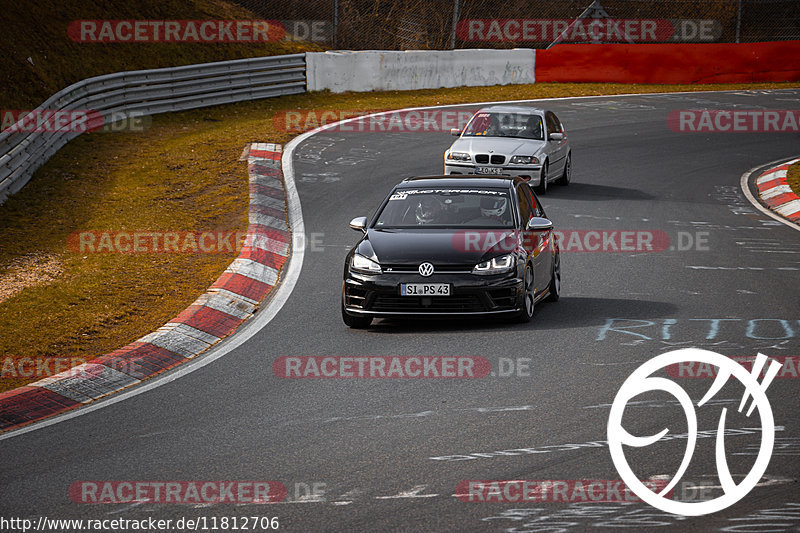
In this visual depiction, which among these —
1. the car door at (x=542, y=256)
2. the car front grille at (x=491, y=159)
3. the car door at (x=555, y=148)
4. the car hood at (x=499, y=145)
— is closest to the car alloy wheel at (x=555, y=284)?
the car door at (x=542, y=256)

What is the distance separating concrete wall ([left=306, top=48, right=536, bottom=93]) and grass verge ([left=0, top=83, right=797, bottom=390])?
1652mm

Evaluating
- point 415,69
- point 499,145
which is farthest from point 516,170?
point 415,69

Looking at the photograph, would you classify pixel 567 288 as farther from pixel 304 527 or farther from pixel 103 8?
pixel 103 8

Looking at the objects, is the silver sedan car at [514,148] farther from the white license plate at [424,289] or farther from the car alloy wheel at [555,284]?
the white license plate at [424,289]

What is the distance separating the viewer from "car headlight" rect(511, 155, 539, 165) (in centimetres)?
1870

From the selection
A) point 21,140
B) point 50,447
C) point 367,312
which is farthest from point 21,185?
point 50,447

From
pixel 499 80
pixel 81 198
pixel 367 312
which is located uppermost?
pixel 499 80

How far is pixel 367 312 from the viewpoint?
10398 millimetres

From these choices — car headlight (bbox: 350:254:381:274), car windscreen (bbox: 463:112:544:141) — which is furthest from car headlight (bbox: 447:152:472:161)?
car headlight (bbox: 350:254:381:274)

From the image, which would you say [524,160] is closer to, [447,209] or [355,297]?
[447,209]

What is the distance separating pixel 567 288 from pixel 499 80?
21.5 metres

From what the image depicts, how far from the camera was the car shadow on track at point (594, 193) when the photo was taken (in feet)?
61.6

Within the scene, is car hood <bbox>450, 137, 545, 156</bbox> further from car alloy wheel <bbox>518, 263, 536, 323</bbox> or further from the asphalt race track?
car alloy wheel <bbox>518, 263, 536, 323</bbox>

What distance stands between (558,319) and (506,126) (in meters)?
9.81
